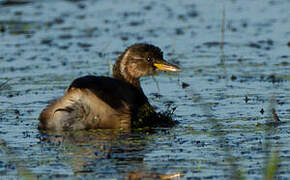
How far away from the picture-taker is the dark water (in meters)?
8.70

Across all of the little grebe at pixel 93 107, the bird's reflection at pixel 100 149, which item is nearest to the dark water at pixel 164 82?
the bird's reflection at pixel 100 149

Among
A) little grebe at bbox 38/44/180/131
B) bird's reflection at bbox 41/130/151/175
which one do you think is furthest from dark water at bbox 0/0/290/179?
little grebe at bbox 38/44/180/131

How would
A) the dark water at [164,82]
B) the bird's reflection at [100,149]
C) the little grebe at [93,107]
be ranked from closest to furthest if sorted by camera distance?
the bird's reflection at [100,149] < the dark water at [164,82] < the little grebe at [93,107]

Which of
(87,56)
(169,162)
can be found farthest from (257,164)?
(87,56)

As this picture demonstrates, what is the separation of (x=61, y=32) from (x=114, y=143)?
9305mm

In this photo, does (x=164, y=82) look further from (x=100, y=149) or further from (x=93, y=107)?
(x=100, y=149)

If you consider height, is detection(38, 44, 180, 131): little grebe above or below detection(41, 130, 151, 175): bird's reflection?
above

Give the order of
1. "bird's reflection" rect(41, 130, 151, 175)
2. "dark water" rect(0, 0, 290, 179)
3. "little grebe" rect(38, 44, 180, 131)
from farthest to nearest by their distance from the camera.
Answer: "little grebe" rect(38, 44, 180, 131)
"dark water" rect(0, 0, 290, 179)
"bird's reflection" rect(41, 130, 151, 175)

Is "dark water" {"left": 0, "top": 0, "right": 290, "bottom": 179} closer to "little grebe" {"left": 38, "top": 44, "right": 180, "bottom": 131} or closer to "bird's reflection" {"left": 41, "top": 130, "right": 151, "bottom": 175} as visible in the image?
"bird's reflection" {"left": 41, "top": 130, "right": 151, "bottom": 175}

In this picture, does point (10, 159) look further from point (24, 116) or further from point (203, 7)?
point (203, 7)

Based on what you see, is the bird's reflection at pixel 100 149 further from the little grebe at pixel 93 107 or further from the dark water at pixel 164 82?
the little grebe at pixel 93 107

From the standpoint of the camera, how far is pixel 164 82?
14.1m

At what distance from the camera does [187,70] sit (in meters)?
14.7

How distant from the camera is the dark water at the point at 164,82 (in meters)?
8.70
